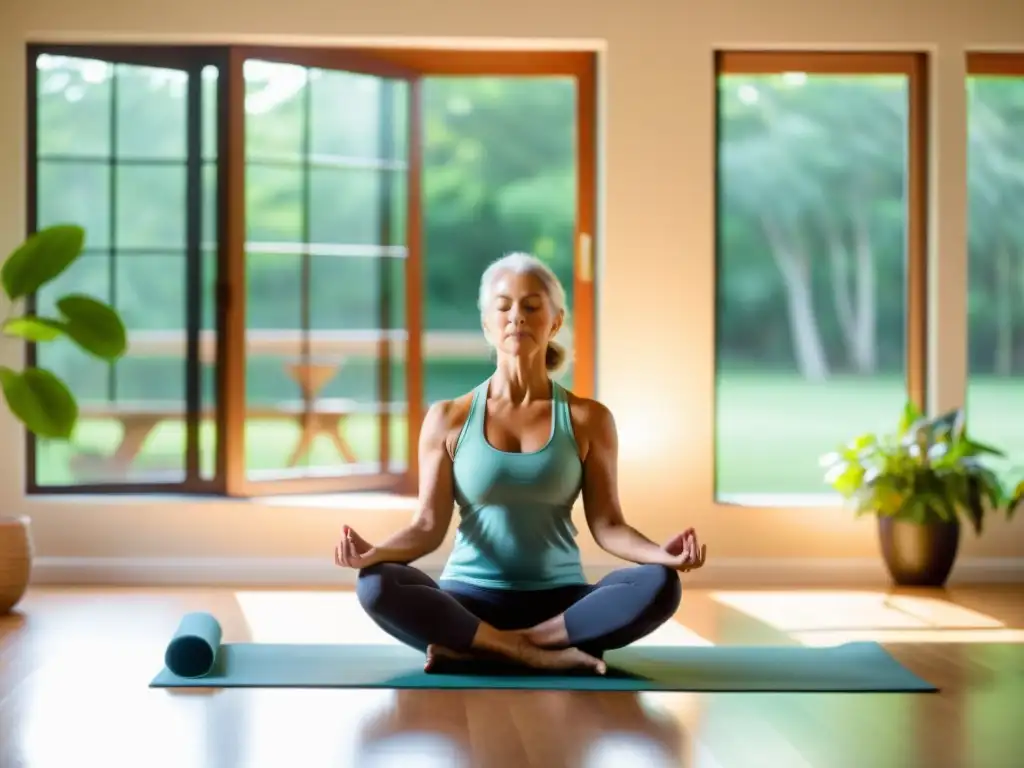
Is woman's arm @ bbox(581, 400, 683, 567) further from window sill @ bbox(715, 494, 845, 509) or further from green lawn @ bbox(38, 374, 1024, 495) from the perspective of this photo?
green lawn @ bbox(38, 374, 1024, 495)

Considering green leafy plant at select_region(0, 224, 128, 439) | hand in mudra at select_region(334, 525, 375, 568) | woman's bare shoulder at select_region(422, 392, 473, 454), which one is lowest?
hand in mudra at select_region(334, 525, 375, 568)

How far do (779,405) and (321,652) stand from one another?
15.2 meters

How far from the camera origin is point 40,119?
5797 mm

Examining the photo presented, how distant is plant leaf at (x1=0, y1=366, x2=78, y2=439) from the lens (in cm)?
504

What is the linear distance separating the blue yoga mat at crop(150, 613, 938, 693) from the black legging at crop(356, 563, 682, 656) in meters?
0.11

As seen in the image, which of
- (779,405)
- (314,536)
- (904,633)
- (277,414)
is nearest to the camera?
(904,633)

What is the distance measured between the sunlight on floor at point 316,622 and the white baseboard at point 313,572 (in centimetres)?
26

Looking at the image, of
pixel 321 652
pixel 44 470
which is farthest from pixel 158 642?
pixel 44 470

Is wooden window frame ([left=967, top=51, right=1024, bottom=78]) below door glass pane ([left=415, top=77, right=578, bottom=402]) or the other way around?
below

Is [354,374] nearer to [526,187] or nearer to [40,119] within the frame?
[40,119]

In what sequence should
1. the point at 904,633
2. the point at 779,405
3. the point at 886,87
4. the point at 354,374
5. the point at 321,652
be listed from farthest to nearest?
the point at 779,405 < the point at 886,87 < the point at 354,374 < the point at 904,633 < the point at 321,652

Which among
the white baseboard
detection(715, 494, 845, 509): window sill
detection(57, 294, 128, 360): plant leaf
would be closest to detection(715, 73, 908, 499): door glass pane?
detection(715, 494, 845, 509): window sill

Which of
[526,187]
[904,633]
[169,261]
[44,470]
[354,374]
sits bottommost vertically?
[904,633]

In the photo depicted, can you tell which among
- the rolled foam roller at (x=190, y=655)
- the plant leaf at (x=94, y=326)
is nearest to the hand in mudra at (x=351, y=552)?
the rolled foam roller at (x=190, y=655)
